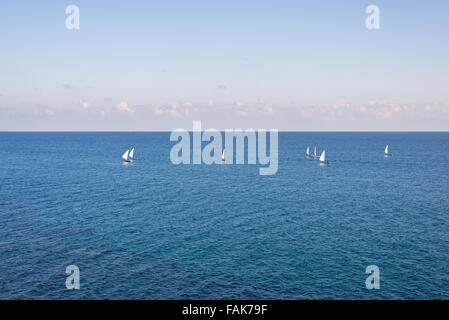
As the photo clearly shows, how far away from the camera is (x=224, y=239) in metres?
61.0

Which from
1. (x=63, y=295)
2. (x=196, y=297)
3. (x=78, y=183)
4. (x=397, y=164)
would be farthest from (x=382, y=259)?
(x=397, y=164)

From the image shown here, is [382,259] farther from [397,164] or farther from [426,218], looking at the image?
[397,164]

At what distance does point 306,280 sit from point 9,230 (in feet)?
180

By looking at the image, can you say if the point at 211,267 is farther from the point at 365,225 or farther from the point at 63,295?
the point at 365,225

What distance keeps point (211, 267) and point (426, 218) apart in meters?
50.8

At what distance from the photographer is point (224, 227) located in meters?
67.9

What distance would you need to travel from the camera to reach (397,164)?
168m

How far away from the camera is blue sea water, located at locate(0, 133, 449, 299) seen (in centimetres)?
4409

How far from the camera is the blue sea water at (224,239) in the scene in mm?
44094

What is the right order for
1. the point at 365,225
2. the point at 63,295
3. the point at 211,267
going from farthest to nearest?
the point at 365,225
the point at 211,267
the point at 63,295

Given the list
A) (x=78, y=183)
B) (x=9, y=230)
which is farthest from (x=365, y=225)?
(x=78, y=183)
